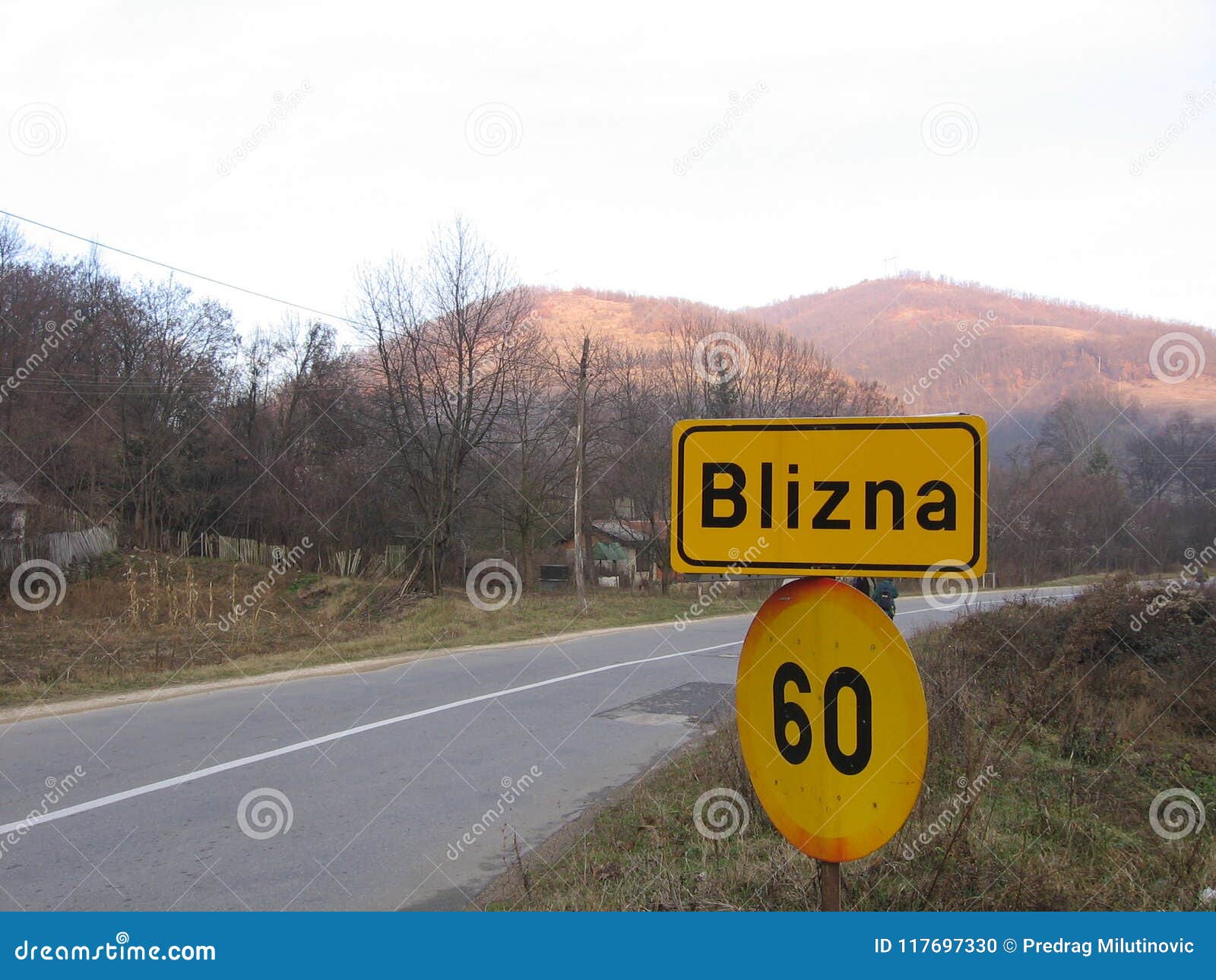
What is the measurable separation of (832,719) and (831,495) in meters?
0.67

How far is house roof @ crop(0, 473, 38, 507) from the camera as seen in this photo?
29875 millimetres

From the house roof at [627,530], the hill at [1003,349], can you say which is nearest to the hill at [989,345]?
the hill at [1003,349]

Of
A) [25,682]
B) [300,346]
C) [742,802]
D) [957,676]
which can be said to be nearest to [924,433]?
[742,802]

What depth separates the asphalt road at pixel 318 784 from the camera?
17.1 ft

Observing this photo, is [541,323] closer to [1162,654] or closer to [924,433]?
[1162,654]

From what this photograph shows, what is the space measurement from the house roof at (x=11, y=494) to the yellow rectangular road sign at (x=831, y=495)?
109 ft

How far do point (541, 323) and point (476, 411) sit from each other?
4.30 m

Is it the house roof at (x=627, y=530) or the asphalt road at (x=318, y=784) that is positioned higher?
the asphalt road at (x=318, y=784)

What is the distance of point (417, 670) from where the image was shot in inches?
576

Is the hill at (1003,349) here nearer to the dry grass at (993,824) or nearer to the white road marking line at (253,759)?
the dry grass at (993,824)

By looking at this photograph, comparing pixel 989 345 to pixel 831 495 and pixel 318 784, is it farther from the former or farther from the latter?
pixel 831 495

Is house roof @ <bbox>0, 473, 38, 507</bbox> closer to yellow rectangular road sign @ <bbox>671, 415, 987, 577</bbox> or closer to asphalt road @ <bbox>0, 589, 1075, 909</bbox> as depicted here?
asphalt road @ <bbox>0, 589, 1075, 909</bbox>

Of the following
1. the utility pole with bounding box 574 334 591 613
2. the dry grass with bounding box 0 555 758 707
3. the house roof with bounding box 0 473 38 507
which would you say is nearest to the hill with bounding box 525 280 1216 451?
the utility pole with bounding box 574 334 591 613

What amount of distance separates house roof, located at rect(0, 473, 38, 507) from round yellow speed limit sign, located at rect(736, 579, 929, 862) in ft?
109
